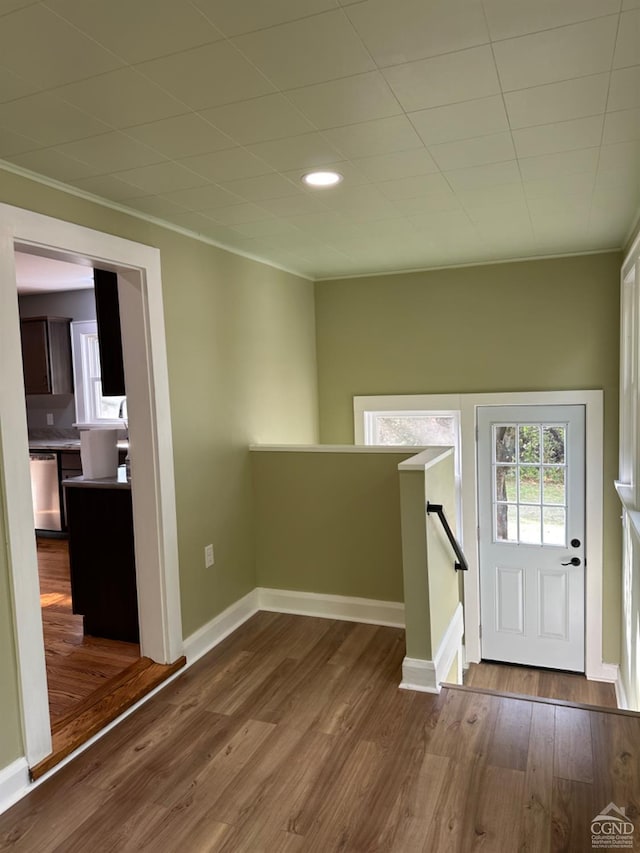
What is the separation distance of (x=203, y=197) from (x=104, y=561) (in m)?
1.98

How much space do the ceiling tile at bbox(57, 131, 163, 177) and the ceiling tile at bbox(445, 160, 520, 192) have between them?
3.98 feet

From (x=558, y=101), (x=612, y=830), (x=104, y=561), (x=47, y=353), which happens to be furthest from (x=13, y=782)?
(x=47, y=353)

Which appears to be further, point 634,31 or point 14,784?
point 14,784

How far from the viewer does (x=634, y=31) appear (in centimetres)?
151

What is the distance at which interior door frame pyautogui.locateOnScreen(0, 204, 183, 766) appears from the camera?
2.18 metres

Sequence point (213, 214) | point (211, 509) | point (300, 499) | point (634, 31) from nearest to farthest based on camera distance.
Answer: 1. point (634, 31)
2. point (213, 214)
3. point (211, 509)
4. point (300, 499)

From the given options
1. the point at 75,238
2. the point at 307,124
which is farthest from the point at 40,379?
the point at 307,124

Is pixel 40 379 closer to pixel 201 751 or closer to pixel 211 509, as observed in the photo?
pixel 211 509

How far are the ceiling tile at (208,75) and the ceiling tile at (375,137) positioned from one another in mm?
401

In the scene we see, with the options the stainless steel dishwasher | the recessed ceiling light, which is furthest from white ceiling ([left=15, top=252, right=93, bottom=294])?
the recessed ceiling light

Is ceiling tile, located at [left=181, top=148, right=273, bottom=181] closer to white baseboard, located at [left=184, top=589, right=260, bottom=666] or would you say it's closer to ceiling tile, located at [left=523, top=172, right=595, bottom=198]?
ceiling tile, located at [left=523, top=172, right=595, bottom=198]

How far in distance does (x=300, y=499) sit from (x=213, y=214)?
1729 millimetres

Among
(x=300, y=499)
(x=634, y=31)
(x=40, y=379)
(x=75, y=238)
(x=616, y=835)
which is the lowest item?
(x=616, y=835)

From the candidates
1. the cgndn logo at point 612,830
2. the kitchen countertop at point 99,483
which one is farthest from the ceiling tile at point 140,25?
the cgndn logo at point 612,830
